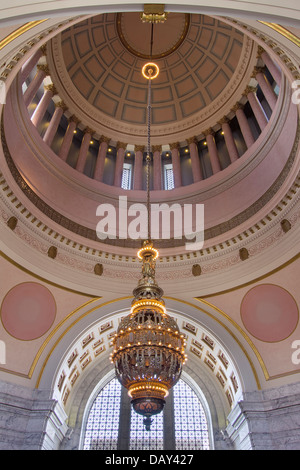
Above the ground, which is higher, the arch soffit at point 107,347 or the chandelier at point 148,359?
the arch soffit at point 107,347

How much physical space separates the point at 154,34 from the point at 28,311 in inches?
467

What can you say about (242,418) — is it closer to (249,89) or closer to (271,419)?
(271,419)

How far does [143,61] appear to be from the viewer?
48.7 feet

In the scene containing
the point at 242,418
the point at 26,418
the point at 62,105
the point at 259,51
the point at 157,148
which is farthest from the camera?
the point at 157,148

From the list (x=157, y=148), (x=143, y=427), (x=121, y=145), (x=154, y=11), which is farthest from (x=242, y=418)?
(x=121, y=145)

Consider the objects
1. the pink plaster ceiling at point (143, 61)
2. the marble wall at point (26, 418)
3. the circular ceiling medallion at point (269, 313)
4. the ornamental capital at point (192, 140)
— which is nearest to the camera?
the marble wall at point (26, 418)

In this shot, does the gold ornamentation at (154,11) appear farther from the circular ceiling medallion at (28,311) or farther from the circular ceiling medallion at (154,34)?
the circular ceiling medallion at (154,34)

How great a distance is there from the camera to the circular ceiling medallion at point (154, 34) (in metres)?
→ 13.6

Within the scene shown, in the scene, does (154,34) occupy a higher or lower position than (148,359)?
higher

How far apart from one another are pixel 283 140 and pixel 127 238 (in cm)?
564

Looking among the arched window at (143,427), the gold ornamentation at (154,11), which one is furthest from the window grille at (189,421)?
the gold ornamentation at (154,11)

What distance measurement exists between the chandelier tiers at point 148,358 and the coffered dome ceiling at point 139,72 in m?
10.2

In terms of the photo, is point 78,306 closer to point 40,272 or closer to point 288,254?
point 40,272
